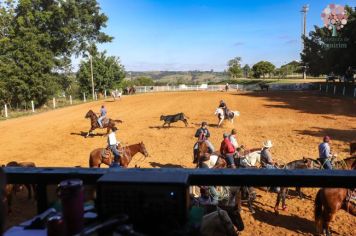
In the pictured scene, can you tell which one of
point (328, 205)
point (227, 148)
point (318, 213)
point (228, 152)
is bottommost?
point (318, 213)

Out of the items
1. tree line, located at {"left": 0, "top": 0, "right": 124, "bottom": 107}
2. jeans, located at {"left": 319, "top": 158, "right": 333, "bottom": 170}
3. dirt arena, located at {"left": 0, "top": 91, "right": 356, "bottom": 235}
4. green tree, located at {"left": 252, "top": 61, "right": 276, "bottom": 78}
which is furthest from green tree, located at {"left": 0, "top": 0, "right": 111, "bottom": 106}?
green tree, located at {"left": 252, "top": 61, "right": 276, "bottom": 78}

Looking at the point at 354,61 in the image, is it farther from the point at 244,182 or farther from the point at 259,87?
the point at 244,182

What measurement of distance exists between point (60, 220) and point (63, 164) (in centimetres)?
1714

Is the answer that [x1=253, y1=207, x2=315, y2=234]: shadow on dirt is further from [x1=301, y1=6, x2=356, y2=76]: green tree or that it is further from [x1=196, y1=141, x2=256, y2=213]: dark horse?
[x1=301, y1=6, x2=356, y2=76]: green tree

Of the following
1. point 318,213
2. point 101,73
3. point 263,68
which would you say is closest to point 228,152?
point 318,213

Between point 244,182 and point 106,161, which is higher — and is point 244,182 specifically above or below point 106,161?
above

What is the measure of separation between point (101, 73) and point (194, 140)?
4383 cm

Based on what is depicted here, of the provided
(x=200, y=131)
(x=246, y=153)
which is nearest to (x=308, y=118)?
(x=200, y=131)

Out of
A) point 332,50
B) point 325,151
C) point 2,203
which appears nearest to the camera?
point 2,203

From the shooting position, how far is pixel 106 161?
15.1 m

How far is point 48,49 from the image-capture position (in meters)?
51.4

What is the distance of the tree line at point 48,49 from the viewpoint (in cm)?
4294

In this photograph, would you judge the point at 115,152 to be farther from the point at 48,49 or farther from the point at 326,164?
the point at 48,49

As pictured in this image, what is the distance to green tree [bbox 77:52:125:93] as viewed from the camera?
62.9 m
